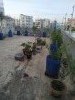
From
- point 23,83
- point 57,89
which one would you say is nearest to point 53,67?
point 23,83

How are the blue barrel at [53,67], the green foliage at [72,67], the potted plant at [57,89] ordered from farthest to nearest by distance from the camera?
the blue barrel at [53,67] < the green foliage at [72,67] < the potted plant at [57,89]

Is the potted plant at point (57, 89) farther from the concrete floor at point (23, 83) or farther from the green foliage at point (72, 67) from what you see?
the green foliage at point (72, 67)

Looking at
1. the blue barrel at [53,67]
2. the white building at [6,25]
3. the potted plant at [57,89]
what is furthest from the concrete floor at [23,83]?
the white building at [6,25]

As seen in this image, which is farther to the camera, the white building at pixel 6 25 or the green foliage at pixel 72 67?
the white building at pixel 6 25

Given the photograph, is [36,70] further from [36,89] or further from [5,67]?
[36,89]

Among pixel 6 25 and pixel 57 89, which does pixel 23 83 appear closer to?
pixel 57 89

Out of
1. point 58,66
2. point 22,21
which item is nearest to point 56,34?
→ point 58,66

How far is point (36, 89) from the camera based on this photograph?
4.86 m

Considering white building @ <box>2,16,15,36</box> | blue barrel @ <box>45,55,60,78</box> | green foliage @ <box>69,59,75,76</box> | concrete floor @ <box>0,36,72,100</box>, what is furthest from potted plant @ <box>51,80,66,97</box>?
white building @ <box>2,16,15,36</box>

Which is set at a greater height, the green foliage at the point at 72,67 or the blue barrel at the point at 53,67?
the green foliage at the point at 72,67

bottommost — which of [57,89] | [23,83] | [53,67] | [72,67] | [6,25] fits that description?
[23,83]

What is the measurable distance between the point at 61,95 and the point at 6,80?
181 cm

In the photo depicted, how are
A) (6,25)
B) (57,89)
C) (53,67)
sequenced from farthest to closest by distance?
(6,25) < (53,67) < (57,89)

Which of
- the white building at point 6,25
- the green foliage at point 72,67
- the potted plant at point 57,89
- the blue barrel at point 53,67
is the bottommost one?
the potted plant at point 57,89
